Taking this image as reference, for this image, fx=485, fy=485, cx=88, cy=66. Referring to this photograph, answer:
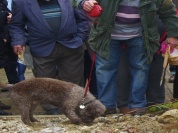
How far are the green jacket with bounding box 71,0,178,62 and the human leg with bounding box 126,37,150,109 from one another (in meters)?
0.10

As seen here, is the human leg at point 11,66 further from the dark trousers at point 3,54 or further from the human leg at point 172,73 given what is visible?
the human leg at point 172,73

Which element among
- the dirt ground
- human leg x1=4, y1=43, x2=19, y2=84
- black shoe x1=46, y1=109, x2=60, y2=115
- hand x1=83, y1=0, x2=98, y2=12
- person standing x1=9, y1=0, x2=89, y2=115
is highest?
hand x1=83, y1=0, x2=98, y2=12

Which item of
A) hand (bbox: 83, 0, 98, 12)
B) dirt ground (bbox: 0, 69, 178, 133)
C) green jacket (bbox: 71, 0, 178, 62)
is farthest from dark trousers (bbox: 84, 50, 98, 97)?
hand (bbox: 83, 0, 98, 12)

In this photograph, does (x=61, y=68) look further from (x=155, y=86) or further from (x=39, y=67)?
(x=155, y=86)

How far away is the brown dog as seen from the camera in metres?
5.50

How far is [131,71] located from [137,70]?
170 mm

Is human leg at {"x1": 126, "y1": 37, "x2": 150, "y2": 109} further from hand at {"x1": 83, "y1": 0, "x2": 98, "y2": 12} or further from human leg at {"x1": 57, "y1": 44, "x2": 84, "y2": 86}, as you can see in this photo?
human leg at {"x1": 57, "y1": 44, "x2": 84, "y2": 86}

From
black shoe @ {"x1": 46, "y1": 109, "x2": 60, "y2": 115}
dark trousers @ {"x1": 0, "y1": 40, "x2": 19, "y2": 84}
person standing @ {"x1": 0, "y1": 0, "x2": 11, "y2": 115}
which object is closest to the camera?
black shoe @ {"x1": 46, "y1": 109, "x2": 60, "y2": 115}

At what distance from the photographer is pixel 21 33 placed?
700 centimetres

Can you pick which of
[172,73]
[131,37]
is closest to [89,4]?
[131,37]

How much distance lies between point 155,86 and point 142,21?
4.81ft

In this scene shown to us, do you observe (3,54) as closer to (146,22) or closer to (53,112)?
(53,112)

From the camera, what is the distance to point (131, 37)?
614cm

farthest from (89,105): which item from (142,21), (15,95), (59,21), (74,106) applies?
(59,21)
